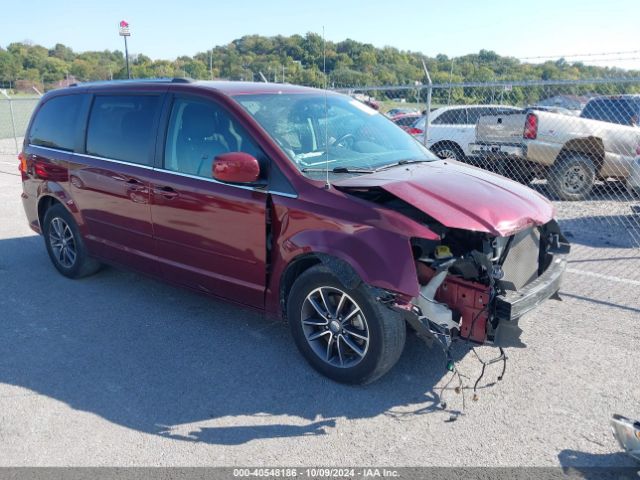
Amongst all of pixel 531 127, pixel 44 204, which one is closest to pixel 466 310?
pixel 44 204

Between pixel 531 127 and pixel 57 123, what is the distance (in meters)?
7.32

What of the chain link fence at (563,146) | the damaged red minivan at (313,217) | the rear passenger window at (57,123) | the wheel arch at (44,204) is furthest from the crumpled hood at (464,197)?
the wheel arch at (44,204)

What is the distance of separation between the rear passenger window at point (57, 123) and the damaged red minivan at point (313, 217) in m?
0.15

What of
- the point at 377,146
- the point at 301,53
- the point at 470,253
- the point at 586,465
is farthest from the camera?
the point at 301,53

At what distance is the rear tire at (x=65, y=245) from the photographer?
5.45 meters

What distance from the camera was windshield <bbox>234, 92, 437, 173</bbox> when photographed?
3.95 metres

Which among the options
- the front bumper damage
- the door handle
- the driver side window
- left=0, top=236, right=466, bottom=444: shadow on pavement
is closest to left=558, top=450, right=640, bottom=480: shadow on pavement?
the front bumper damage

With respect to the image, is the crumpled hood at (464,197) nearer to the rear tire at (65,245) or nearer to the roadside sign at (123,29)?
the rear tire at (65,245)

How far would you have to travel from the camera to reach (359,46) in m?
6.38

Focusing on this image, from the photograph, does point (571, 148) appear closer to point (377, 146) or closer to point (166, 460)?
point (377, 146)

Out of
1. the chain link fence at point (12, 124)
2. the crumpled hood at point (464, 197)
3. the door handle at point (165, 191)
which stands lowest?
the chain link fence at point (12, 124)

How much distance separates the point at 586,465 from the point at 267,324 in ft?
8.27

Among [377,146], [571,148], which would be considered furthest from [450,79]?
[377,146]

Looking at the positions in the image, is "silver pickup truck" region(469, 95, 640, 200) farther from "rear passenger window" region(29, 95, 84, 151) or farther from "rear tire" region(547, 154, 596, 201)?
"rear passenger window" region(29, 95, 84, 151)
